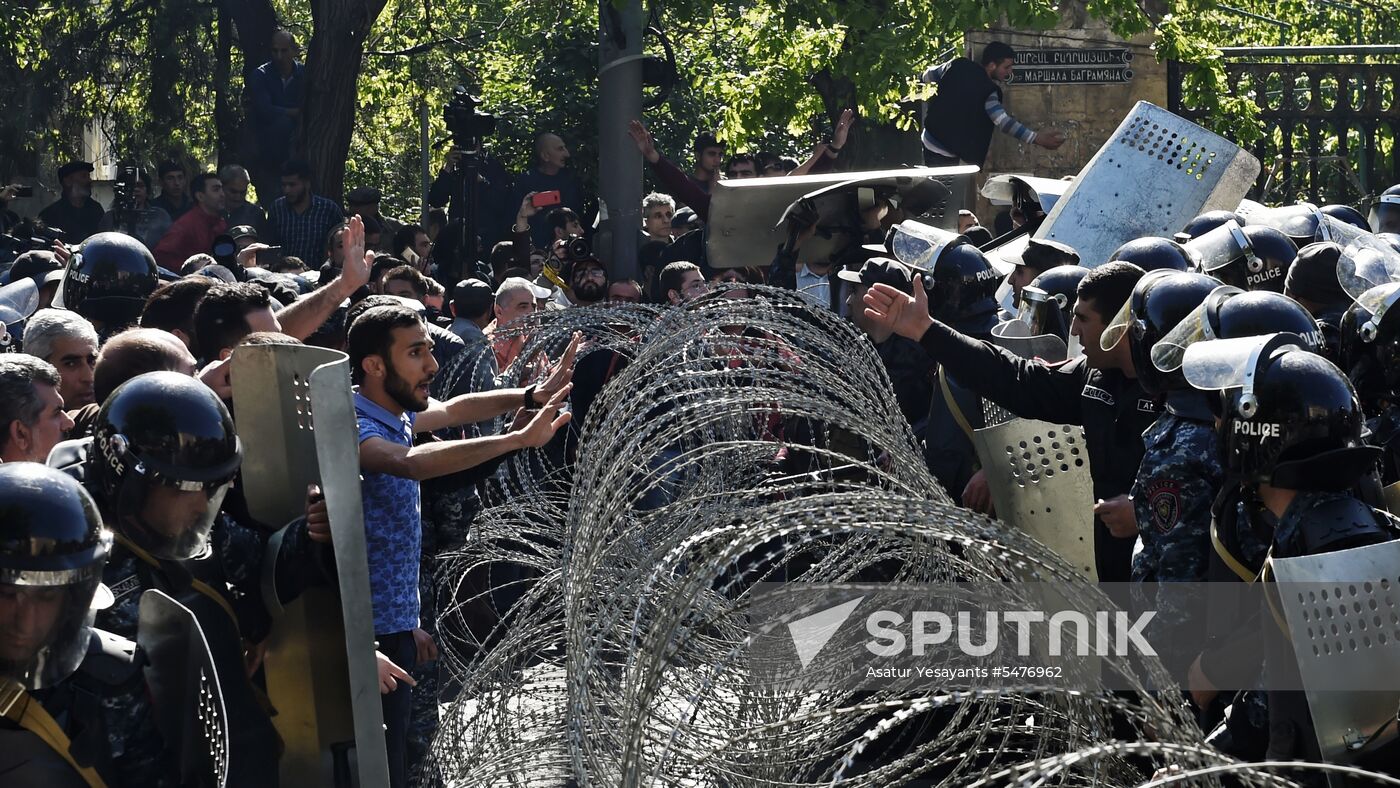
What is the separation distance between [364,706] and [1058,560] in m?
1.62

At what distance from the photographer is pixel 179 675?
3.09 metres

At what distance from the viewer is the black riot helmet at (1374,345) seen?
4953 millimetres

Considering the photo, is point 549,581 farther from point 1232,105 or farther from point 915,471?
point 1232,105

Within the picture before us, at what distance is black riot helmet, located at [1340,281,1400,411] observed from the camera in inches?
195

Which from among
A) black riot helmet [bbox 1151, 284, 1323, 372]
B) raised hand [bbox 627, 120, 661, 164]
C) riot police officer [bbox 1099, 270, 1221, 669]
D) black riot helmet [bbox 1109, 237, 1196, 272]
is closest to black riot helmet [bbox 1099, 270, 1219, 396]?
riot police officer [bbox 1099, 270, 1221, 669]

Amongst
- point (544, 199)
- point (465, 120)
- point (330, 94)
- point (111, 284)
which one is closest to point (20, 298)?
point (111, 284)

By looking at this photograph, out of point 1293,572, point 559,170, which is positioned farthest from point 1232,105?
point 1293,572

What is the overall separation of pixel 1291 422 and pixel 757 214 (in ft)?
20.2

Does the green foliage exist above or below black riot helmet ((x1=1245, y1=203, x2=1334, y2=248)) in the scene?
above

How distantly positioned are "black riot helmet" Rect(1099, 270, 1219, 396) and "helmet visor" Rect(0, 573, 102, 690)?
2.92 metres

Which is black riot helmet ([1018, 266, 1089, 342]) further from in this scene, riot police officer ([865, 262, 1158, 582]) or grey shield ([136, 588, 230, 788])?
grey shield ([136, 588, 230, 788])

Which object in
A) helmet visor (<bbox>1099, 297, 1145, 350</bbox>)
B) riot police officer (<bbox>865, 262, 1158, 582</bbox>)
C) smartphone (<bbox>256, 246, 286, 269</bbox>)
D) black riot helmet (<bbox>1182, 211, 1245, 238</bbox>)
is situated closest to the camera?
helmet visor (<bbox>1099, 297, 1145, 350</bbox>)

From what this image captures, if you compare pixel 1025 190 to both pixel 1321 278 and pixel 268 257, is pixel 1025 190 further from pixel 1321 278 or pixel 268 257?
pixel 268 257

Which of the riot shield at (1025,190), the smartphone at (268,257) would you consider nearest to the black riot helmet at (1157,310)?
the riot shield at (1025,190)
